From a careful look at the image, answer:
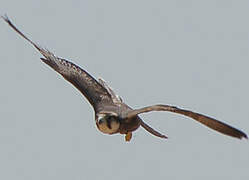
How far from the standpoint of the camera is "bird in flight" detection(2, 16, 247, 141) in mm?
4305

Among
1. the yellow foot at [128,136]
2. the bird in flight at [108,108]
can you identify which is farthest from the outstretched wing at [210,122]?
the yellow foot at [128,136]

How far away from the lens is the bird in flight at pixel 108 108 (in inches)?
169

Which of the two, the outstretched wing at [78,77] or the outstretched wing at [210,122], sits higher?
the outstretched wing at [78,77]

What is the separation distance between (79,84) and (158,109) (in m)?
Answer: 1.49

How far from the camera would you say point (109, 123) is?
517 cm

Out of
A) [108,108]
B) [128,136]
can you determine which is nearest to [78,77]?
[108,108]

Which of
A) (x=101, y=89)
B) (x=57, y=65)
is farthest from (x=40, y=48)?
(x=101, y=89)

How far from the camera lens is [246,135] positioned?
162 inches

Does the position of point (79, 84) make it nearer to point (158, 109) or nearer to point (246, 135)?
point (158, 109)

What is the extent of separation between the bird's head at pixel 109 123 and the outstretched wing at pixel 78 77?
45cm

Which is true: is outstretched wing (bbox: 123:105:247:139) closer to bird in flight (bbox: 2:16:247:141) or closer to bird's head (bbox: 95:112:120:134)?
bird in flight (bbox: 2:16:247:141)

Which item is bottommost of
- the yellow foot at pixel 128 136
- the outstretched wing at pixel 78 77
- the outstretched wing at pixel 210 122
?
the outstretched wing at pixel 210 122

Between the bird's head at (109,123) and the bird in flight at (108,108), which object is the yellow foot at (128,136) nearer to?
the bird in flight at (108,108)

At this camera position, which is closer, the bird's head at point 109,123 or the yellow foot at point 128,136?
the bird's head at point 109,123
